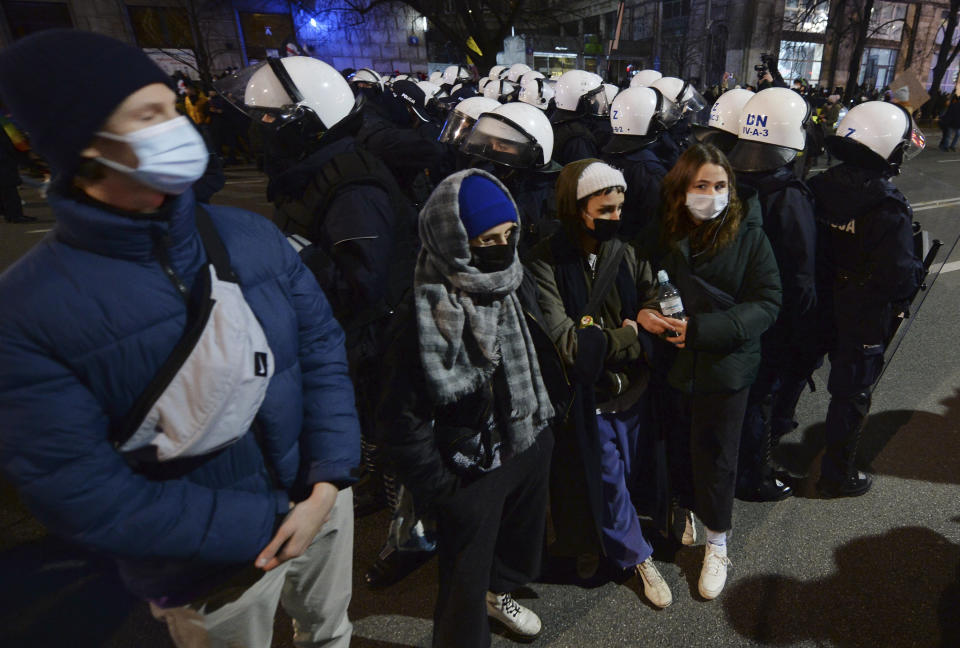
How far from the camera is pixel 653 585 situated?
7.94 ft

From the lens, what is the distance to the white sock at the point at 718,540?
8.23 feet

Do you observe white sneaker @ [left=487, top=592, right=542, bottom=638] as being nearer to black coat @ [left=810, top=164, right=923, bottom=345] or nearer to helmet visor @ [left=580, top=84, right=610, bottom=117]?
black coat @ [left=810, top=164, right=923, bottom=345]

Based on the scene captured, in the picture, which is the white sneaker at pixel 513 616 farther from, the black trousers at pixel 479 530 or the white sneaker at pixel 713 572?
the white sneaker at pixel 713 572

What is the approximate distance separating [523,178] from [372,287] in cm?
168

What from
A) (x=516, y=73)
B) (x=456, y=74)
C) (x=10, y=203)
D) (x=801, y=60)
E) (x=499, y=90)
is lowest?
(x=10, y=203)

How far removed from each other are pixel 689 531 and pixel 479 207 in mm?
2130

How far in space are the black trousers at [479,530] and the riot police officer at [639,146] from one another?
228cm

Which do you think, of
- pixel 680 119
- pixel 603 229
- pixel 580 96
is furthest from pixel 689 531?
pixel 580 96

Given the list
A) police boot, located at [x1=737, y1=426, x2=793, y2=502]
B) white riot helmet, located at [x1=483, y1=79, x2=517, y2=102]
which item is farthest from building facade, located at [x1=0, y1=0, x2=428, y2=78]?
police boot, located at [x1=737, y1=426, x2=793, y2=502]

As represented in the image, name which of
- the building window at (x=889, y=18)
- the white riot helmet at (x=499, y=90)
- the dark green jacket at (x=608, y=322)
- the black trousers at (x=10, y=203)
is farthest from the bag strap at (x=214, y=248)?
the building window at (x=889, y=18)

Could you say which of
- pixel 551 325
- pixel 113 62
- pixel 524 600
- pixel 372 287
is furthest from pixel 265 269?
pixel 524 600

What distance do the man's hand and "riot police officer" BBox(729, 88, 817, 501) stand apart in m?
→ 2.28

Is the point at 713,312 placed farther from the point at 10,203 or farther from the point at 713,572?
the point at 10,203

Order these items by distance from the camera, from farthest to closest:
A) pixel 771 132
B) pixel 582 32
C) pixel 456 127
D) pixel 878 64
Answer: pixel 582 32 → pixel 878 64 → pixel 456 127 → pixel 771 132
